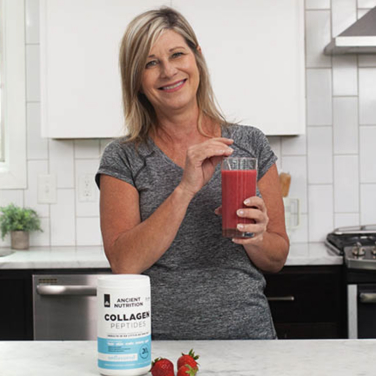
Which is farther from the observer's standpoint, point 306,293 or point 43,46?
point 43,46

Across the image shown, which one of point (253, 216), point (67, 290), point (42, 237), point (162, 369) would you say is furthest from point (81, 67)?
point (162, 369)

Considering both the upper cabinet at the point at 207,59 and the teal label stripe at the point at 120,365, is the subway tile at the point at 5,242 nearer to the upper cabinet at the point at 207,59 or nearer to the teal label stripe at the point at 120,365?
the upper cabinet at the point at 207,59

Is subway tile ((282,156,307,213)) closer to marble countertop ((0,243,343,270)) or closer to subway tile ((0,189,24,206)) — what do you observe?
marble countertop ((0,243,343,270))

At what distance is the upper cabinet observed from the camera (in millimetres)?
2916

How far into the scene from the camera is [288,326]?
2.70 metres

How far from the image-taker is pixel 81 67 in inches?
116

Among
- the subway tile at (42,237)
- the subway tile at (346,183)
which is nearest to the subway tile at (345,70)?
the subway tile at (346,183)

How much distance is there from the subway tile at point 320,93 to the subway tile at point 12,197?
4.89ft

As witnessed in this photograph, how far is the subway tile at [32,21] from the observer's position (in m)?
3.25

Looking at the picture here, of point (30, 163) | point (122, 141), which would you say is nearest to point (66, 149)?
point (30, 163)

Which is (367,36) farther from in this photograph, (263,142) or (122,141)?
(122,141)

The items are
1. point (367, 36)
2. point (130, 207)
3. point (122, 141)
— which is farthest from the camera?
point (367, 36)

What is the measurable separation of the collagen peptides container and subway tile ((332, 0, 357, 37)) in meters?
2.43

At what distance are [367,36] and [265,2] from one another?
1.52 feet
